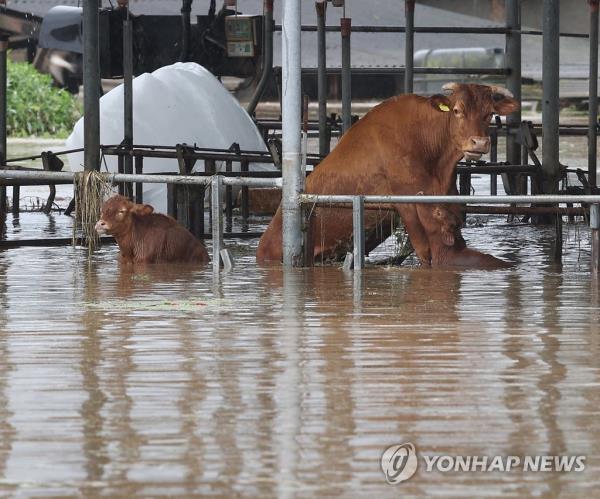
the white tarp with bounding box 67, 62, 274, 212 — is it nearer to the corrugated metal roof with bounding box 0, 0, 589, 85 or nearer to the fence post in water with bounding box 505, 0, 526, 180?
the fence post in water with bounding box 505, 0, 526, 180

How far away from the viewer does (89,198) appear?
1160cm

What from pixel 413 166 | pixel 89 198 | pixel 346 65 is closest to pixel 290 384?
pixel 413 166

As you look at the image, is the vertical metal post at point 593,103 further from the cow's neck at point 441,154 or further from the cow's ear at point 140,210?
the cow's ear at point 140,210

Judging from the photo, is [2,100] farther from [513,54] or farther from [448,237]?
[448,237]

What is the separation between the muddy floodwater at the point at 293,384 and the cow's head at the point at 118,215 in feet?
4.81

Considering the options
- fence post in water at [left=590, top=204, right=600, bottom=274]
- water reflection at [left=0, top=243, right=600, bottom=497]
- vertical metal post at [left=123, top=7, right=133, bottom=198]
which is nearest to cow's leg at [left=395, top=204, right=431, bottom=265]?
fence post in water at [left=590, top=204, right=600, bottom=274]

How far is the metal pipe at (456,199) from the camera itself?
9539 millimetres

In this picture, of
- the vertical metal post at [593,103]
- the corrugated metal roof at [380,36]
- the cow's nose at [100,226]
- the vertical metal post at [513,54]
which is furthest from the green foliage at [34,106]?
the cow's nose at [100,226]

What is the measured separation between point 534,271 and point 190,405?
16.7ft

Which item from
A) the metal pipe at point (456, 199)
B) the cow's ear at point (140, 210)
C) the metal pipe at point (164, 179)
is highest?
the metal pipe at point (164, 179)

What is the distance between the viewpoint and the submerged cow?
10.8 m

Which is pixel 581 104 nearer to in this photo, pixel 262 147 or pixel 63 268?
pixel 262 147

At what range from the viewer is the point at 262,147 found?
61.8 ft

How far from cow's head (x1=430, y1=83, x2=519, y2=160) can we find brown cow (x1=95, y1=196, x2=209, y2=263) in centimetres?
194
